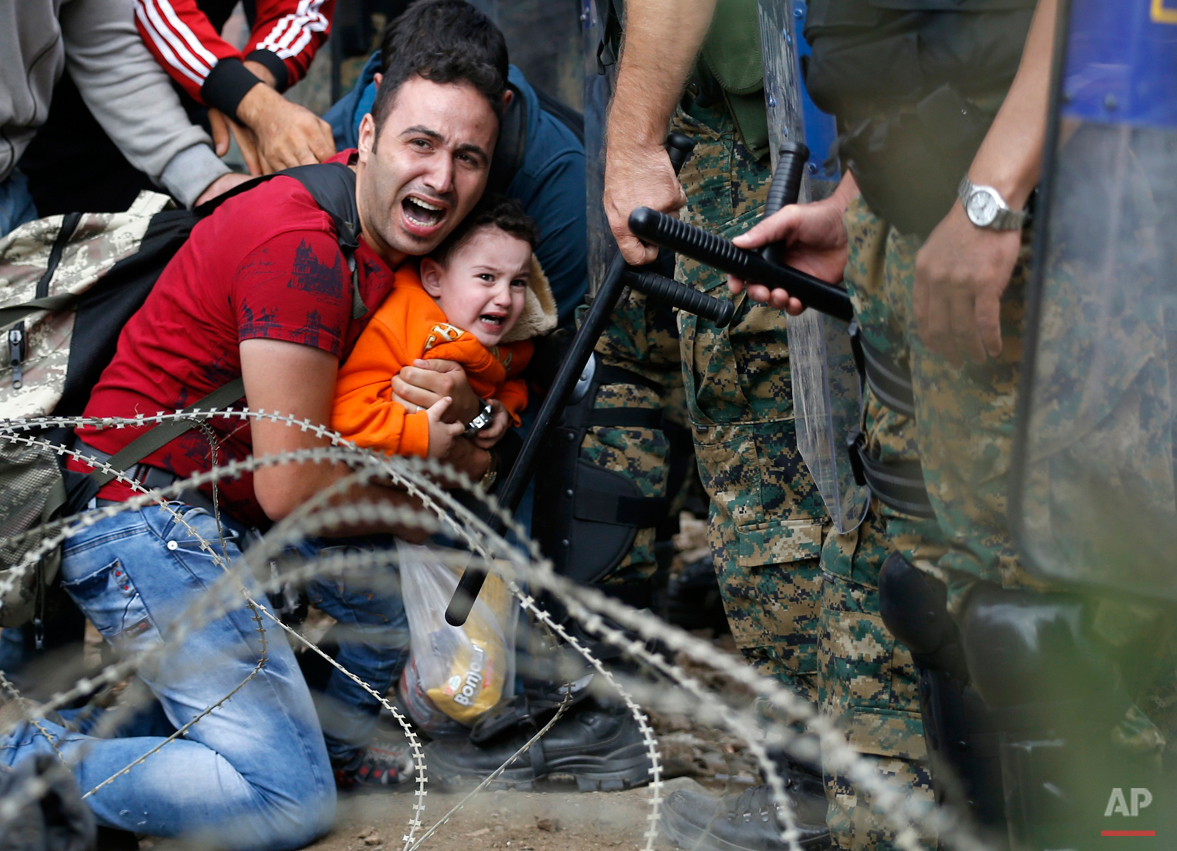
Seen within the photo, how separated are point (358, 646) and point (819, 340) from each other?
4.52 ft

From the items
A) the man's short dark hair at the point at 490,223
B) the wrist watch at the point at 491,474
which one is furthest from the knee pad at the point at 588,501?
the man's short dark hair at the point at 490,223

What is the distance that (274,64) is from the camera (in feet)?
8.95

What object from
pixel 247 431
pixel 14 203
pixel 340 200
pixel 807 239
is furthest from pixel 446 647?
pixel 14 203

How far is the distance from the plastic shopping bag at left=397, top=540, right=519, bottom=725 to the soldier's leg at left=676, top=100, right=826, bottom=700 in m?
0.58

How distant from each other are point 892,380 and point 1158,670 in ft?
1.45

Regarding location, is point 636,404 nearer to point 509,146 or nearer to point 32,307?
point 509,146

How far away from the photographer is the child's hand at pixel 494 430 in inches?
95.7

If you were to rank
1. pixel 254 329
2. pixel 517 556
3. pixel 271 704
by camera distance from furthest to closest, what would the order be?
pixel 271 704, pixel 254 329, pixel 517 556

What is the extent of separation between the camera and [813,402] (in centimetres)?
174

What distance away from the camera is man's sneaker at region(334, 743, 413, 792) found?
240 centimetres

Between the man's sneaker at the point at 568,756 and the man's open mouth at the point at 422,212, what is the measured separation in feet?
3.74

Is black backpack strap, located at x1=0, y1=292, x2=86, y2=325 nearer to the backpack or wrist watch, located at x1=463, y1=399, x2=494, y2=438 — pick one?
the backpack

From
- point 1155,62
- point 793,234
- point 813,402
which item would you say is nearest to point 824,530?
point 813,402

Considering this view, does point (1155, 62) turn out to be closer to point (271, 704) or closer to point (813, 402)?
point (813, 402)
